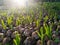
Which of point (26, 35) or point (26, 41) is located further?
point (26, 35)

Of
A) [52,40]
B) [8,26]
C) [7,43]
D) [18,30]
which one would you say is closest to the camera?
[52,40]

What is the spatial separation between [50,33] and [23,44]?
0.54m

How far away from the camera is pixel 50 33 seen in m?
3.83

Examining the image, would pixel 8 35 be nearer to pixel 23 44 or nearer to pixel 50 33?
pixel 23 44

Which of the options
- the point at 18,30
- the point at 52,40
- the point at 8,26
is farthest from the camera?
the point at 8,26

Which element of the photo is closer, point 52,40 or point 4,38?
point 52,40

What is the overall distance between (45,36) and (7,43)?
2.50 feet

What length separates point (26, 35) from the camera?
159 inches

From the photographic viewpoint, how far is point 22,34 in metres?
4.19

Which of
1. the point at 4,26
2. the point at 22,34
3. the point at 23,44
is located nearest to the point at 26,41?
the point at 23,44

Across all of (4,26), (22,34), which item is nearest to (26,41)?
(22,34)

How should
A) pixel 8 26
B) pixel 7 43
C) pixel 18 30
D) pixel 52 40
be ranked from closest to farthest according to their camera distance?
pixel 52 40 < pixel 7 43 < pixel 18 30 < pixel 8 26

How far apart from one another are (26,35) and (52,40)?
55 cm

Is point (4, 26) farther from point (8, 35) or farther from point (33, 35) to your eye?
point (33, 35)
